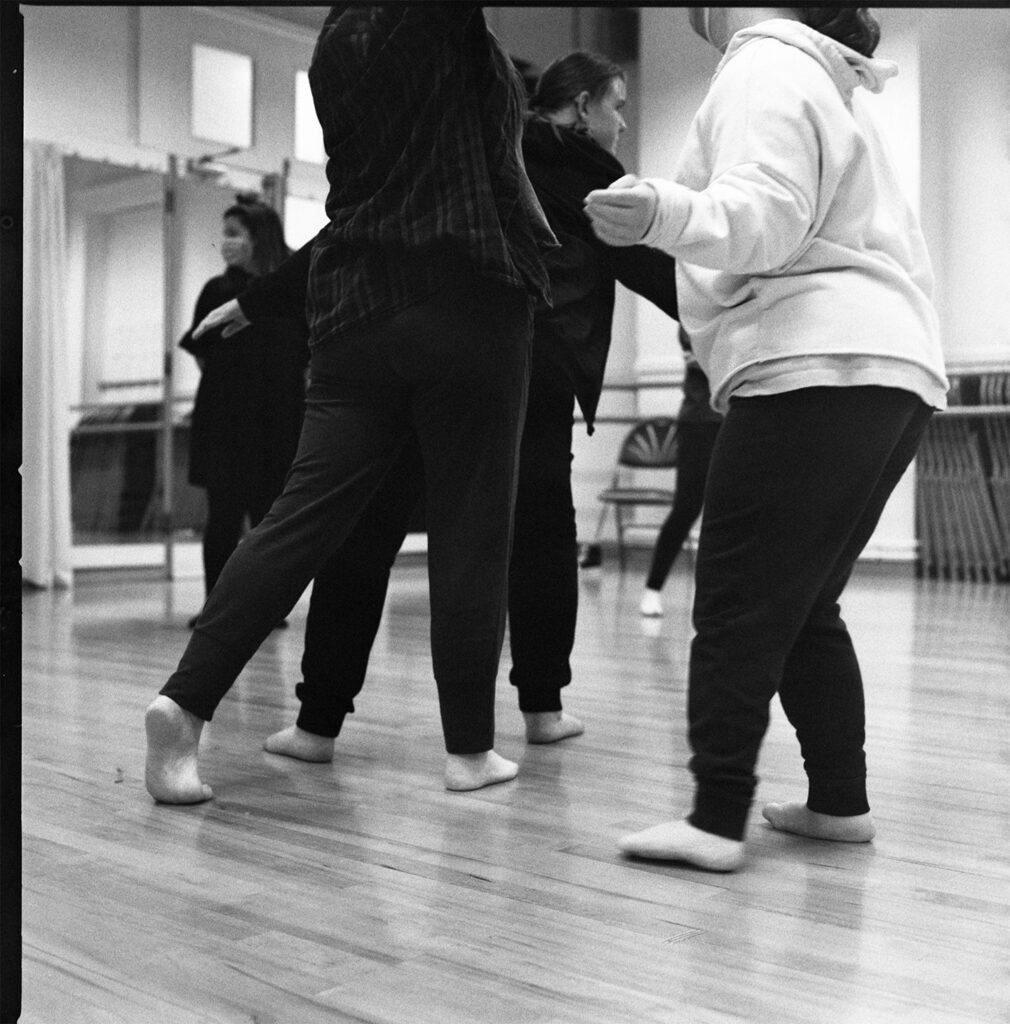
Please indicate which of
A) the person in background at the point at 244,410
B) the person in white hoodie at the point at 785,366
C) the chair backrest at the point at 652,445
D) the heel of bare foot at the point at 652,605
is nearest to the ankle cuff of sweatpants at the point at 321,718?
the person in white hoodie at the point at 785,366

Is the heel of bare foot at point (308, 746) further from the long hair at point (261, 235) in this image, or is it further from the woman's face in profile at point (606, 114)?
the long hair at point (261, 235)

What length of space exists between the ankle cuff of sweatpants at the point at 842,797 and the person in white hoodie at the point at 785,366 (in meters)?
0.20

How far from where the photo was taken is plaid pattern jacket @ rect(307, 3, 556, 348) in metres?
1.66

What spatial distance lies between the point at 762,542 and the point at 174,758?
2.69ft

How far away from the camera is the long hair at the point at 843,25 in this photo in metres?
1.49

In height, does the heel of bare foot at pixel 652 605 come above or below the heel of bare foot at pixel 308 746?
below

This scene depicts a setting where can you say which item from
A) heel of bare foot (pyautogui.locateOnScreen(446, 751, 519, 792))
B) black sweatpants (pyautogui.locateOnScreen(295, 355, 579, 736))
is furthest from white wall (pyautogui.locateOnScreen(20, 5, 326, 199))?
heel of bare foot (pyautogui.locateOnScreen(446, 751, 519, 792))

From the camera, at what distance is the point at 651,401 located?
7254 millimetres

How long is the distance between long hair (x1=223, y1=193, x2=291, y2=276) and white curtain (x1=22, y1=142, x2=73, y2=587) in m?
2.60

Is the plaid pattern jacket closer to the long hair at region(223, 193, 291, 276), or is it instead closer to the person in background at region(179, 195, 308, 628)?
the long hair at region(223, 193, 291, 276)

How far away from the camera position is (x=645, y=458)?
6.85 metres

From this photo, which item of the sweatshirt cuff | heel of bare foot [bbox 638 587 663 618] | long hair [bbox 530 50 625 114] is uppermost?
long hair [bbox 530 50 625 114]

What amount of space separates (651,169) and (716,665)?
20.5ft

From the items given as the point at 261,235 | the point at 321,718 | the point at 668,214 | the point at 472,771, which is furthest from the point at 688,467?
the point at 668,214
